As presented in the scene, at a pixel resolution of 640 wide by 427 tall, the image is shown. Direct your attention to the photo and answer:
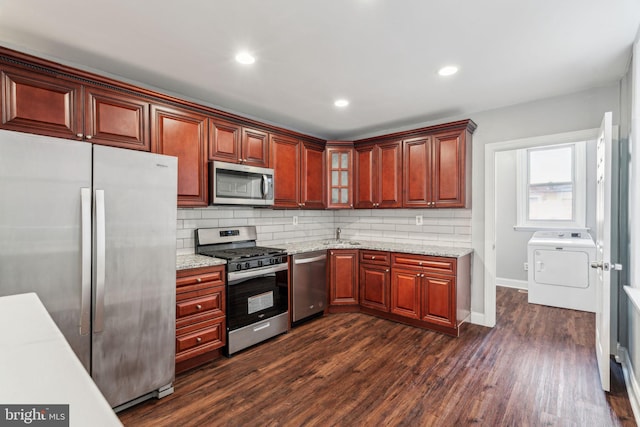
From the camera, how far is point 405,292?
12.0ft

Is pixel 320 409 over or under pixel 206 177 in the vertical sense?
under

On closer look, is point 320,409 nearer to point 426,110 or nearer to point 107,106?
point 107,106

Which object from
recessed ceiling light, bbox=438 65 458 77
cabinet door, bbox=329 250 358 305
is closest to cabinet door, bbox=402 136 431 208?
cabinet door, bbox=329 250 358 305

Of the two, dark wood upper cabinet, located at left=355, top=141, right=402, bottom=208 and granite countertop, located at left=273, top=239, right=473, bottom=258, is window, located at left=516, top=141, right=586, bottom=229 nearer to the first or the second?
granite countertop, located at left=273, top=239, right=473, bottom=258

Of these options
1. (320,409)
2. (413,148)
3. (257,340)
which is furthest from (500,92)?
(257,340)

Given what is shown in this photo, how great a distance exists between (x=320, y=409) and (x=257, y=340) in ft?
3.70

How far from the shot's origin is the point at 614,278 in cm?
279

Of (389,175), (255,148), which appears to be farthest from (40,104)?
(389,175)

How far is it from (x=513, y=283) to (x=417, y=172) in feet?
10.2

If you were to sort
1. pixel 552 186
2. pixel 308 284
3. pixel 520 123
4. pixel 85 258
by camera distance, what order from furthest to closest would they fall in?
pixel 552 186, pixel 308 284, pixel 520 123, pixel 85 258

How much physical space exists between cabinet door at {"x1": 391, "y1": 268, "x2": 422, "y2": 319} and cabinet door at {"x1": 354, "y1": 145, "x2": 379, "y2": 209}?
1042 mm

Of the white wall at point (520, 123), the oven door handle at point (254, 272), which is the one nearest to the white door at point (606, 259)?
the white wall at point (520, 123)

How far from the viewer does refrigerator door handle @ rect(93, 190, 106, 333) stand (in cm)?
194

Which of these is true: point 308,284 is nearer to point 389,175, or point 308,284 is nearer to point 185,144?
point 389,175
